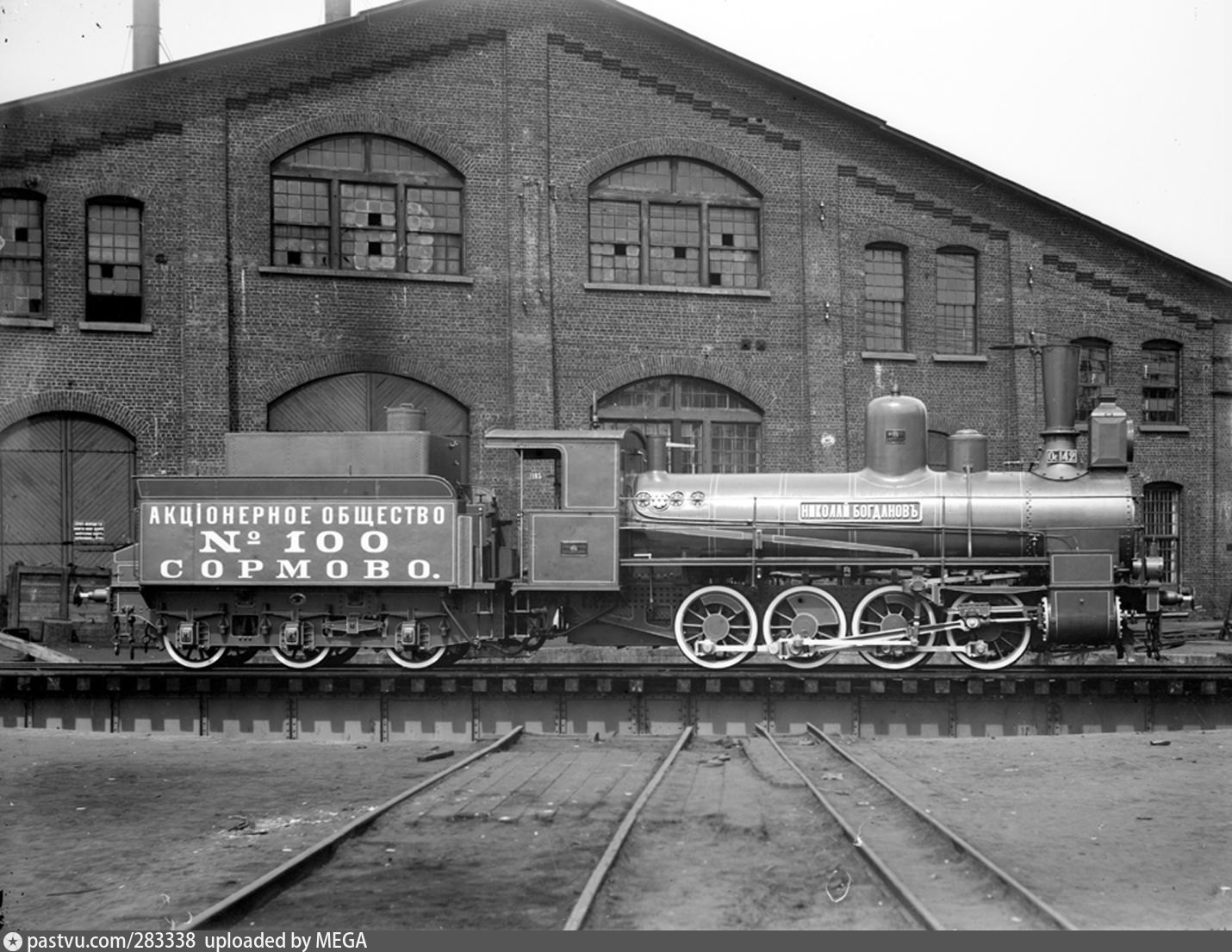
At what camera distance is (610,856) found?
7918mm

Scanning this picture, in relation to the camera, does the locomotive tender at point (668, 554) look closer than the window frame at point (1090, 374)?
Yes

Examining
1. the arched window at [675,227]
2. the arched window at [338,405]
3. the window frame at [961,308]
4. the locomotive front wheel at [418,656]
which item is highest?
the arched window at [675,227]

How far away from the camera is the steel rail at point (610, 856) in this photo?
6664mm

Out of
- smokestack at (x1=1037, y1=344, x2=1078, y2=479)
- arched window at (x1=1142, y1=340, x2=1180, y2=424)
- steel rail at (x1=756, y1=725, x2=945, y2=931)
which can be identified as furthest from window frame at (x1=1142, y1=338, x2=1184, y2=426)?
steel rail at (x1=756, y1=725, x2=945, y2=931)

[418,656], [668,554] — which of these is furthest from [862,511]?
[418,656]

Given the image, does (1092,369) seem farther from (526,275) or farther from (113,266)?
(113,266)

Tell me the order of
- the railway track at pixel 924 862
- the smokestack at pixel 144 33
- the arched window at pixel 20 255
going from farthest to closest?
the smokestack at pixel 144 33 → the arched window at pixel 20 255 → the railway track at pixel 924 862

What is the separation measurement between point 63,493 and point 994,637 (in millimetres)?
14753

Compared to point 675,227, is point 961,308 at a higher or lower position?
lower

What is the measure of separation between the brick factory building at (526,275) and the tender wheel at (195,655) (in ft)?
18.1

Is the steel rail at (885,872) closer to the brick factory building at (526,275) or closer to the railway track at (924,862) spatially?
the railway track at (924,862)

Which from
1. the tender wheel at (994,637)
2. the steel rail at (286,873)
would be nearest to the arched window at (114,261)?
the steel rail at (286,873)

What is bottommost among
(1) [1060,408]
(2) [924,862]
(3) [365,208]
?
(2) [924,862]

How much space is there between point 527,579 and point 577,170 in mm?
9886
